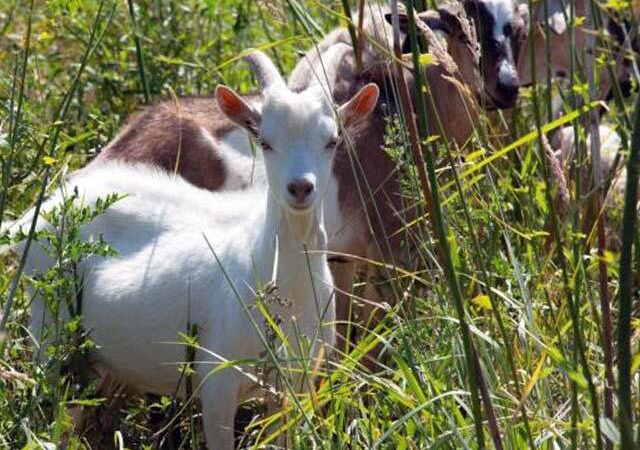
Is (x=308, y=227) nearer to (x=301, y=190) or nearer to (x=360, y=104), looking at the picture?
(x=301, y=190)

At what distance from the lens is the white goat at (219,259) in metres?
4.32

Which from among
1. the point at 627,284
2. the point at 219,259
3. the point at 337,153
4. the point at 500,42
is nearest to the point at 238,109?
the point at 219,259

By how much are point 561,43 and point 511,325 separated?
4.41 m

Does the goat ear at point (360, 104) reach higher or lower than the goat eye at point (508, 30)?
higher

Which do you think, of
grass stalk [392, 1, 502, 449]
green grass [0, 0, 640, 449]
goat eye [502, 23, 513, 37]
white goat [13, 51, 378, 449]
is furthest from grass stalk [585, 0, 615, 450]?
goat eye [502, 23, 513, 37]

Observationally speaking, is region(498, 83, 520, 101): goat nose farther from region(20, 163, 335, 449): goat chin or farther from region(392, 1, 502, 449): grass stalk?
region(392, 1, 502, 449): grass stalk

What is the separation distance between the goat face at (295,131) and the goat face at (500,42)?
47.1 inches

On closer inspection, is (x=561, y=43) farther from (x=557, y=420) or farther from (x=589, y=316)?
(x=557, y=420)

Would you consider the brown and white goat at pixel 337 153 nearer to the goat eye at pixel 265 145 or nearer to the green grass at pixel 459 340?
the green grass at pixel 459 340

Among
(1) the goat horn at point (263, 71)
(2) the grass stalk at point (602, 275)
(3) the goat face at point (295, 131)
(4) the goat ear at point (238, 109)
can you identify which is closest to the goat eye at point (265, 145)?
(3) the goat face at point (295, 131)

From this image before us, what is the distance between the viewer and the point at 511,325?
3.66m

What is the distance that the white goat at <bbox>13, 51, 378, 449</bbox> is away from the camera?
14.2ft

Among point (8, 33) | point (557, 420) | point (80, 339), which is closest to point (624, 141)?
point (557, 420)

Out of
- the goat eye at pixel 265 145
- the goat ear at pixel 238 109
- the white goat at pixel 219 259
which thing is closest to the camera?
the white goat at pixel 219 259
